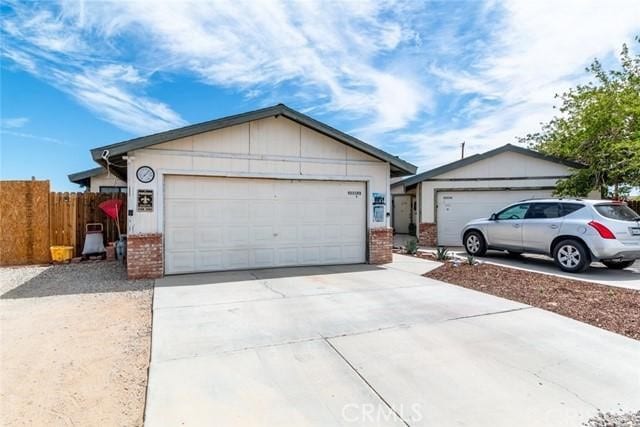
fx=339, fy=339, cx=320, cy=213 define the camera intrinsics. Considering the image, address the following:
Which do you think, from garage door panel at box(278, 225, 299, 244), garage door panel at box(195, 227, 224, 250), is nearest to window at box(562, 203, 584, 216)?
garage door panel at box(278, 225, 299, 244)

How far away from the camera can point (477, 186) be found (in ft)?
41.9

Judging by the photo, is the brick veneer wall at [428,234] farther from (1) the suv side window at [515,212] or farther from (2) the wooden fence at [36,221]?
(2) the wooden fence at [36,221]

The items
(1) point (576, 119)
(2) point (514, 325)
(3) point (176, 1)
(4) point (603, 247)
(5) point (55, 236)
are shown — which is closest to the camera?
(2) point (514, 325)

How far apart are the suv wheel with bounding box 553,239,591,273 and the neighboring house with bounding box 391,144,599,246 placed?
15.4 ft

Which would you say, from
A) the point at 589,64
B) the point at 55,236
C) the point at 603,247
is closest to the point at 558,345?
the point at 603,247

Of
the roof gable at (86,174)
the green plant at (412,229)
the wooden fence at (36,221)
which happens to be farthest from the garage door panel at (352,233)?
the roof gable at (86,174)

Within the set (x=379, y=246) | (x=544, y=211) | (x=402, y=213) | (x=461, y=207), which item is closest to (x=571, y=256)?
(x=544, y=211)

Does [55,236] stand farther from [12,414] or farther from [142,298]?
[12,414]

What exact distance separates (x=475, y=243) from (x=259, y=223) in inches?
262

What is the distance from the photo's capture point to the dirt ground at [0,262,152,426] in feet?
8.54

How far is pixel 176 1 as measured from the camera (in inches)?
248

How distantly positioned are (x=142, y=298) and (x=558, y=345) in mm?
5956

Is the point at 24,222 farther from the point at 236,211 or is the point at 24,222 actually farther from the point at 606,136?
the point at 606,136

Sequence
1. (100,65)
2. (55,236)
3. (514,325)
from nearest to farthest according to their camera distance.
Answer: (514,325)
(100,65)
(55,236)
